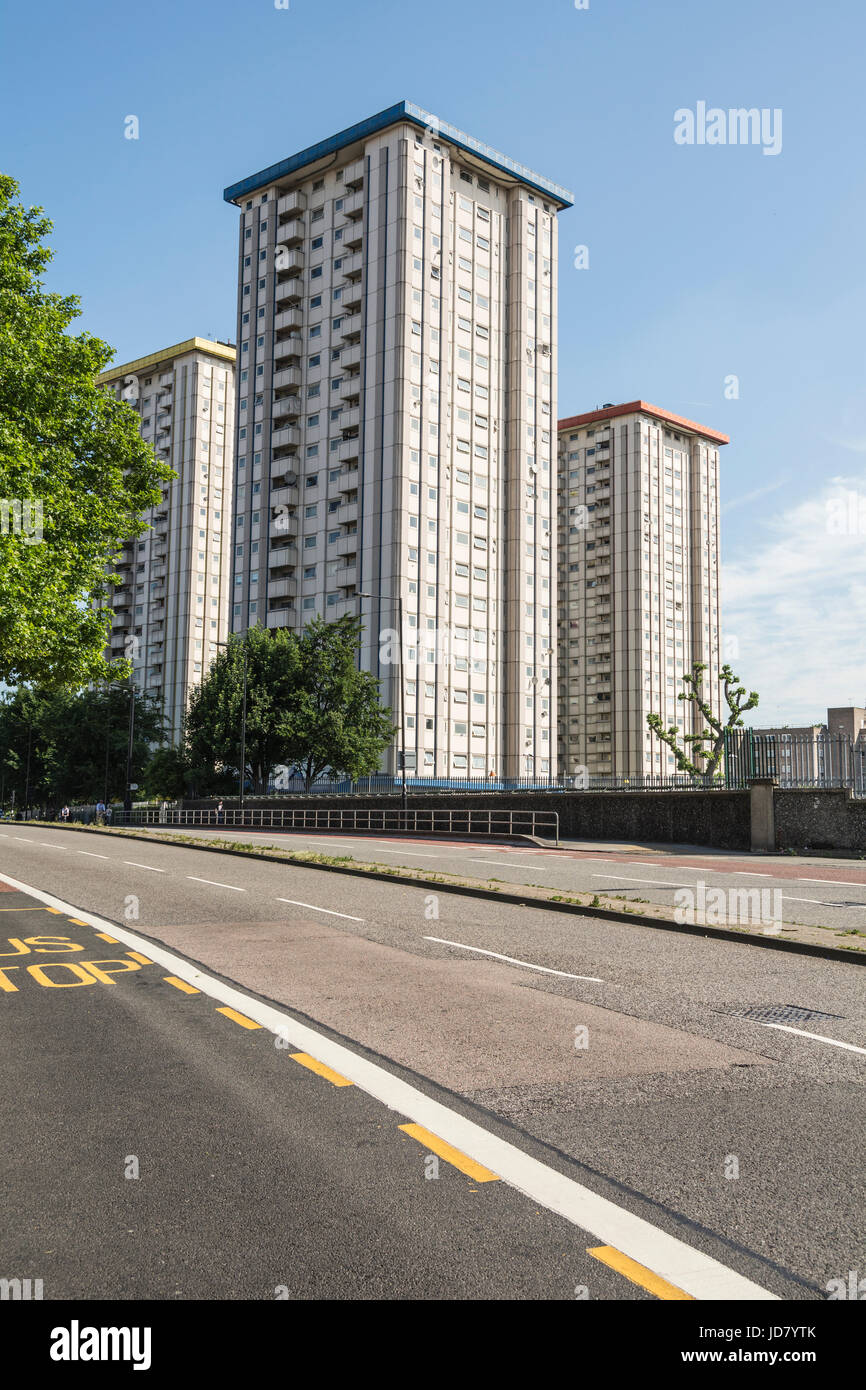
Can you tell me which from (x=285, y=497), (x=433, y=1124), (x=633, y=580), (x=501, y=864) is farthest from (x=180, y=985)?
(x=633, y=580)

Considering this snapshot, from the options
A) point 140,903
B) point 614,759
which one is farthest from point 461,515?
point 140,903

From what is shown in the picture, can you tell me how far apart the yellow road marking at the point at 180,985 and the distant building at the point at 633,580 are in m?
106

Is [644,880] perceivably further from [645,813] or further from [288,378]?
[288,378]

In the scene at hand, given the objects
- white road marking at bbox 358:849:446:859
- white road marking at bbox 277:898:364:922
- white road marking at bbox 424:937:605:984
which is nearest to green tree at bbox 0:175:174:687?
white road marking at bbox 358:849:446:859

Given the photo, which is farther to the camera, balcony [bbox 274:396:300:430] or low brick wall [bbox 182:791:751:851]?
balcony [bbox 274:396:300:430]

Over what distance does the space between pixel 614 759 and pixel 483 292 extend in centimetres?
5370

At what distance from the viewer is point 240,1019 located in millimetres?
7309

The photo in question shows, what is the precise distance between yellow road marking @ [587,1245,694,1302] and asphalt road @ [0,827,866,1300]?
0.05ft

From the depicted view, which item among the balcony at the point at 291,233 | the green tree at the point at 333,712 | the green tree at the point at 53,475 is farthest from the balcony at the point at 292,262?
the green tree at the point at 53,475

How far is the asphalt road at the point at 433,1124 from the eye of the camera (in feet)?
11.8

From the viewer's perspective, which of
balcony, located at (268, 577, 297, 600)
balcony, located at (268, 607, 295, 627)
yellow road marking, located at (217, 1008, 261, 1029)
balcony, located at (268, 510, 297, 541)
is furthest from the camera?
balcony, located at (268, 510, 297, 541)

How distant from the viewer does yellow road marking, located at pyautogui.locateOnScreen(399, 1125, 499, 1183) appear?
4395 millimetres

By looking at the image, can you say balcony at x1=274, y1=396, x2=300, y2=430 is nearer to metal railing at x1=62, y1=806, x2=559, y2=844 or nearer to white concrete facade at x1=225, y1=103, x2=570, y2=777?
white concrete facade at x1=225, y1=103, x2=570, y2=777

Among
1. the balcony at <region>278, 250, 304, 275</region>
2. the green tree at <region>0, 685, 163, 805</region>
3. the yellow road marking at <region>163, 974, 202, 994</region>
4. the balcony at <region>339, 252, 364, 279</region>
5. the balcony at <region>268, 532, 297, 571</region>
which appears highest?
the balcony at <region>278, 250, 304, 275</region>
